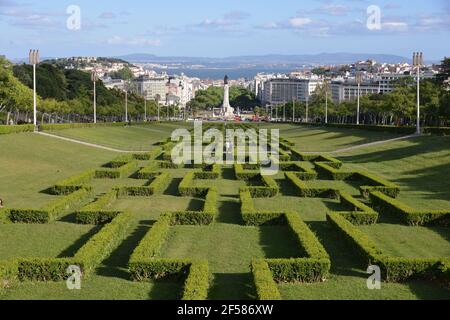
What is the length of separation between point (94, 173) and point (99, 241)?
14943 millimetres

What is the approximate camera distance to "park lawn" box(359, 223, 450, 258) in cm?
1547

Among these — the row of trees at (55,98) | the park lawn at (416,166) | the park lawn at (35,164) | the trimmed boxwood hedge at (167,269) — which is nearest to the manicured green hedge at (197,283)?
the trimmed boxwood hedge at (167,269)

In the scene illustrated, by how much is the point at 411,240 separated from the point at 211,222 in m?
5.91

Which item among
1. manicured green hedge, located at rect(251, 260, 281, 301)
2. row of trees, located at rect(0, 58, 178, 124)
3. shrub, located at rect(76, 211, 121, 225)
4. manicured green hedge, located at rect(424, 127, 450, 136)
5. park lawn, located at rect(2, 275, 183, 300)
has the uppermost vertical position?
row of trees, located at rect(0, 58, 178, 124)

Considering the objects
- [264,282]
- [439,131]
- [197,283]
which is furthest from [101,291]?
[439,131]

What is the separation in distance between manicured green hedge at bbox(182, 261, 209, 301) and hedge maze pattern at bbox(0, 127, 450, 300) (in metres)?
0.02

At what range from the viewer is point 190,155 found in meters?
39.6

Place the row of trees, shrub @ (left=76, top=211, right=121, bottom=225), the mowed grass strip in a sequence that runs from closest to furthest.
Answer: the mowed grass strip, shrub @ (left=76, top=211, right=121, bottom=225), the row of trees

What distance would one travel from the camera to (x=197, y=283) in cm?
1145

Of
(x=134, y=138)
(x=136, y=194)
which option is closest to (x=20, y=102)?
(x=134, y=138)

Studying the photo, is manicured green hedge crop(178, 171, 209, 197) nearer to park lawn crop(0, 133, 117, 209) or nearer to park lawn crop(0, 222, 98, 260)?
park lawn crop(0, 133, 117, 209)

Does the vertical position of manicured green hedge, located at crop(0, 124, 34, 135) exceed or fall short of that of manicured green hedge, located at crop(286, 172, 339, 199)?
it exceeds it

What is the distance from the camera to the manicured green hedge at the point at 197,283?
1093 centimetres

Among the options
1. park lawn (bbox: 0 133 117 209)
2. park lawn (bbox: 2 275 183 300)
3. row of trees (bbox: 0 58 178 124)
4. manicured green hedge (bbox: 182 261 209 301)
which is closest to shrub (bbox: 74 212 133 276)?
park lawn (bbox: 2 275 183 300)
